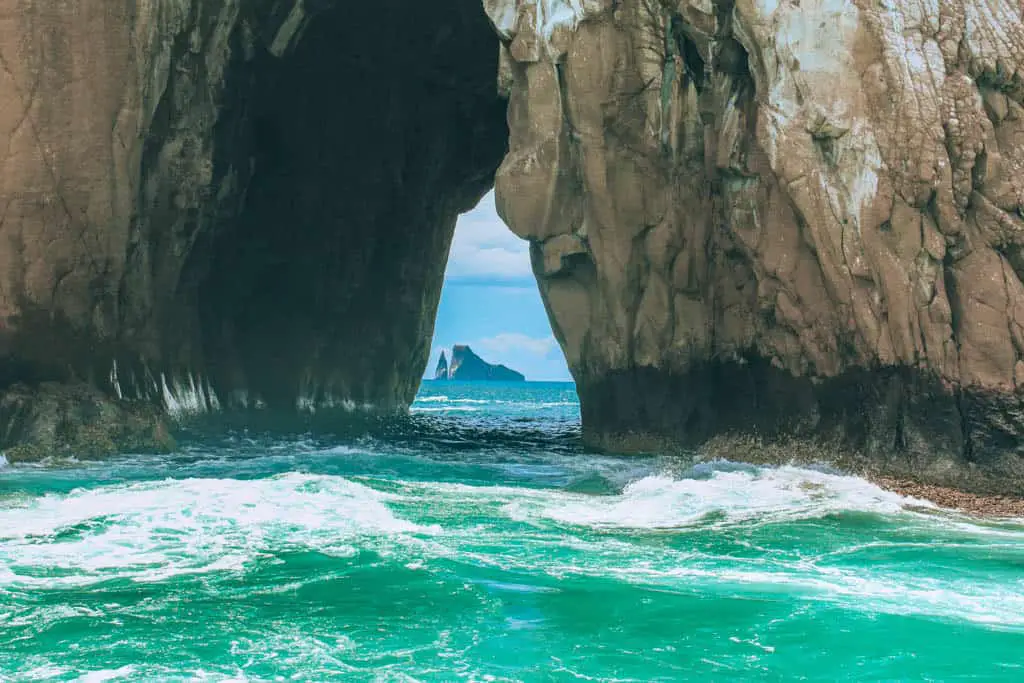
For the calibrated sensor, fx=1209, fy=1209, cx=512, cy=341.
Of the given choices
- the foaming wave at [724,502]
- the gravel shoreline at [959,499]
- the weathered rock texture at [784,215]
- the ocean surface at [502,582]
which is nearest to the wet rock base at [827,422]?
the weathered rock texture at [784,215]

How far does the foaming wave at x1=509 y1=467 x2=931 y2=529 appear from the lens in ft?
47.3

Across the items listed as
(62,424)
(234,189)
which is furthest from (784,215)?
(234,189)

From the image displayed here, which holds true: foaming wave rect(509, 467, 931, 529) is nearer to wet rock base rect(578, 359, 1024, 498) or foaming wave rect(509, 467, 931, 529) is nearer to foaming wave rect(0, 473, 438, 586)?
wet rock base rect(578, 359, 1024, 498)

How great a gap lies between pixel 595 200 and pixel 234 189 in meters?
9.33

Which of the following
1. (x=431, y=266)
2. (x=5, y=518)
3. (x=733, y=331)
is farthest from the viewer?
(x=431, y=266)

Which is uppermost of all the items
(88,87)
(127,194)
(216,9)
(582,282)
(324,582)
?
(216,9)

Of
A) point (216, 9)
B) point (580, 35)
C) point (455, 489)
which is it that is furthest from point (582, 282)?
point (216, 9)

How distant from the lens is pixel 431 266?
3581 cm

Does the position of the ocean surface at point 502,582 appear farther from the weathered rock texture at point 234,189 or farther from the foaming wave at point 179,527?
the weathered rock texture at point 234,189

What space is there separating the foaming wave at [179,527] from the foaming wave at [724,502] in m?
2.24

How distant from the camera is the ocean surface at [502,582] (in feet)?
27.7

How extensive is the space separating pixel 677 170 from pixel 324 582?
12.7 metres

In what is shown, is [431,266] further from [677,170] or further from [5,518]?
[5,518]

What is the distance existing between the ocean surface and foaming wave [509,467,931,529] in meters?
0.07
